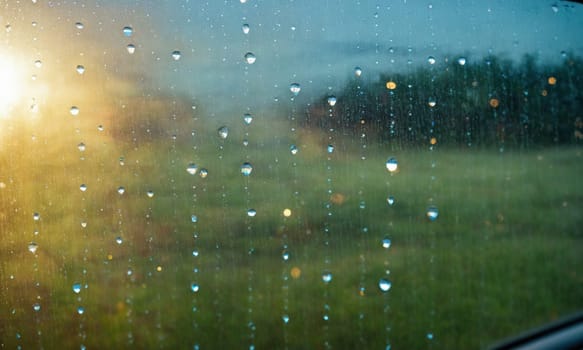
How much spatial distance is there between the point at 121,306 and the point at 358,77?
3.39ft

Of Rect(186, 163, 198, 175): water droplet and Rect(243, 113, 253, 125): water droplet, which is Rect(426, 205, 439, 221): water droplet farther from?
Rect(186, 163, 198, 175): water droplet

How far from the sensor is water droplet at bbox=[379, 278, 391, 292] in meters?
1.66

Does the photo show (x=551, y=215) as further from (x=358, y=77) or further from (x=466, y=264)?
(x=358, y=77)

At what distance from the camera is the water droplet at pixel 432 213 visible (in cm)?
171

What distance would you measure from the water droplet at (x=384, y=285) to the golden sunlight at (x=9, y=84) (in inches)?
50.4

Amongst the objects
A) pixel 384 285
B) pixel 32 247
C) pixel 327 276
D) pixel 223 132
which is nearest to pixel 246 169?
pixel 223 132

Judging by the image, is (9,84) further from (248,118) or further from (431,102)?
(431,102)

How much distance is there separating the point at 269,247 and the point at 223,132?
39cm

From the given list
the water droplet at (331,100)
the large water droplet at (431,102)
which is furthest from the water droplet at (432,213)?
the water droplet at (331,100)

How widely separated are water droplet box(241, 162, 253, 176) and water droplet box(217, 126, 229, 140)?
0.36 feet

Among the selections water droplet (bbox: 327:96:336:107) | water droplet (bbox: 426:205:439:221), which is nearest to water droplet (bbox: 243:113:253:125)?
water droplet (bbox: 327:96:336:107)

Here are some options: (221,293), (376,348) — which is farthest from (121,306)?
(376,348)

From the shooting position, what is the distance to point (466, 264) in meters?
1.68

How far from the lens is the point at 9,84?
5.55ft
